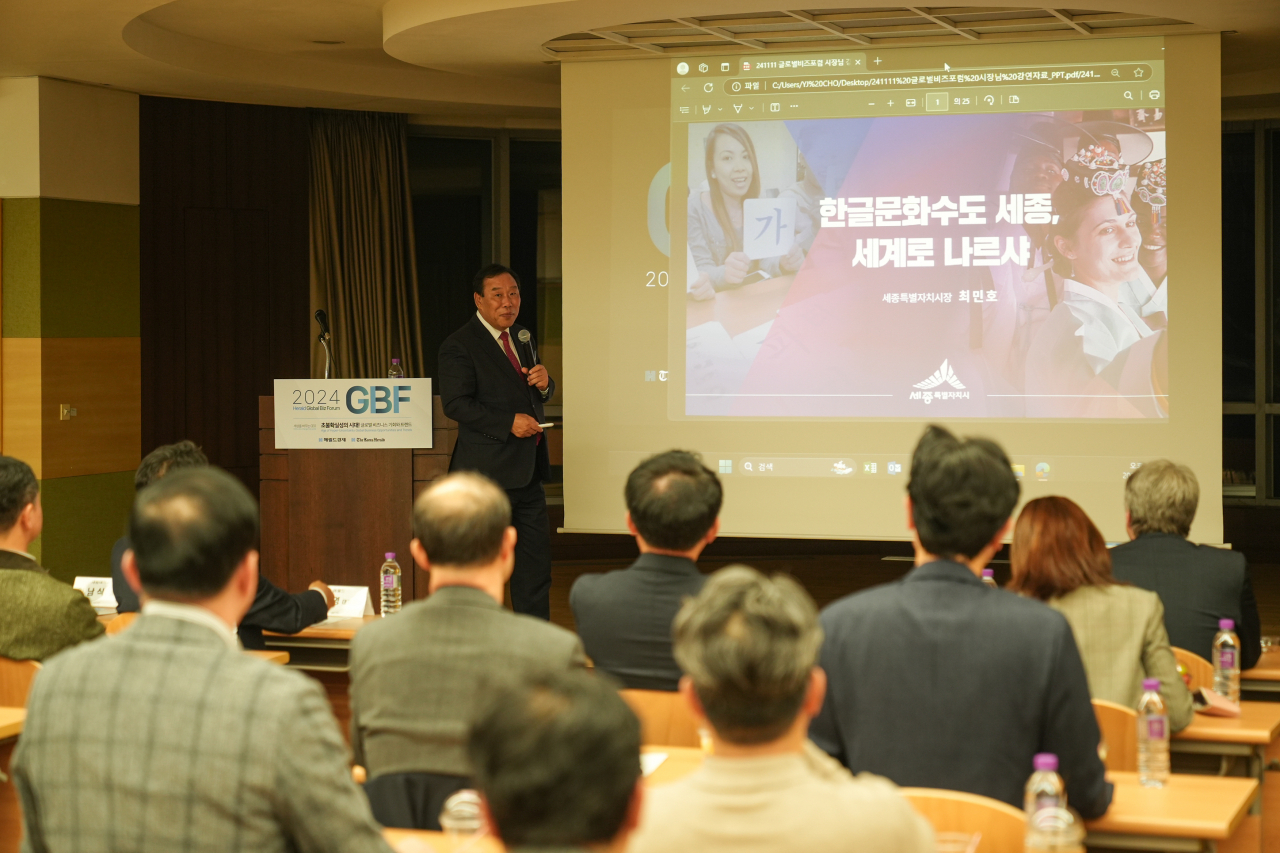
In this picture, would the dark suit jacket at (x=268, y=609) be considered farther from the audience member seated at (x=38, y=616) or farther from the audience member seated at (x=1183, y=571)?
the audience member seated at (x=1183, y=571)

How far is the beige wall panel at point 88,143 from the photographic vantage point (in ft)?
24.7

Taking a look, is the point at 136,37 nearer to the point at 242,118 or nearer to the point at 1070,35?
the point at 242,118

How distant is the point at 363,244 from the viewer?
348 inches

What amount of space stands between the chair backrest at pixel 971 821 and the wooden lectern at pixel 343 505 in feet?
14.7

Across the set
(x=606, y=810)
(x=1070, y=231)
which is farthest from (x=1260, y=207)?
(x=606, y=810)

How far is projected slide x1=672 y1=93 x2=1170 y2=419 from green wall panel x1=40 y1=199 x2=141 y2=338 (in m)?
3.68

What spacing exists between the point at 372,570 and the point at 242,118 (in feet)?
12.4

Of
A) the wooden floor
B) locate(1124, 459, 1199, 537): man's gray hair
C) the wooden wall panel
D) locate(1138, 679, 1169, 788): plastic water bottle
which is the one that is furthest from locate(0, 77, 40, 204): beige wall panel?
locate(1138, 679, 1169, 788): plastic water bottle

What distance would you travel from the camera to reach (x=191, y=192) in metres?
8.38

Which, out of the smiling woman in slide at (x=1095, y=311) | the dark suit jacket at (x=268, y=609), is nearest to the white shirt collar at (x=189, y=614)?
the dark suit jacket at (x=268, y=609)

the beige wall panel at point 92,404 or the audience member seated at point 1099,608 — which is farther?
the beige wall panel at point 92,404

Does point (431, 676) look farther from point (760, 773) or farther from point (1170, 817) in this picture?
point (1170, 817)

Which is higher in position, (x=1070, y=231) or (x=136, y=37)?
(x=136, y=37)

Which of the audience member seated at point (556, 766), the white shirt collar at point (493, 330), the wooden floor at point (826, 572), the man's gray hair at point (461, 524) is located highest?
the white shirt collar at point (493, 330)
